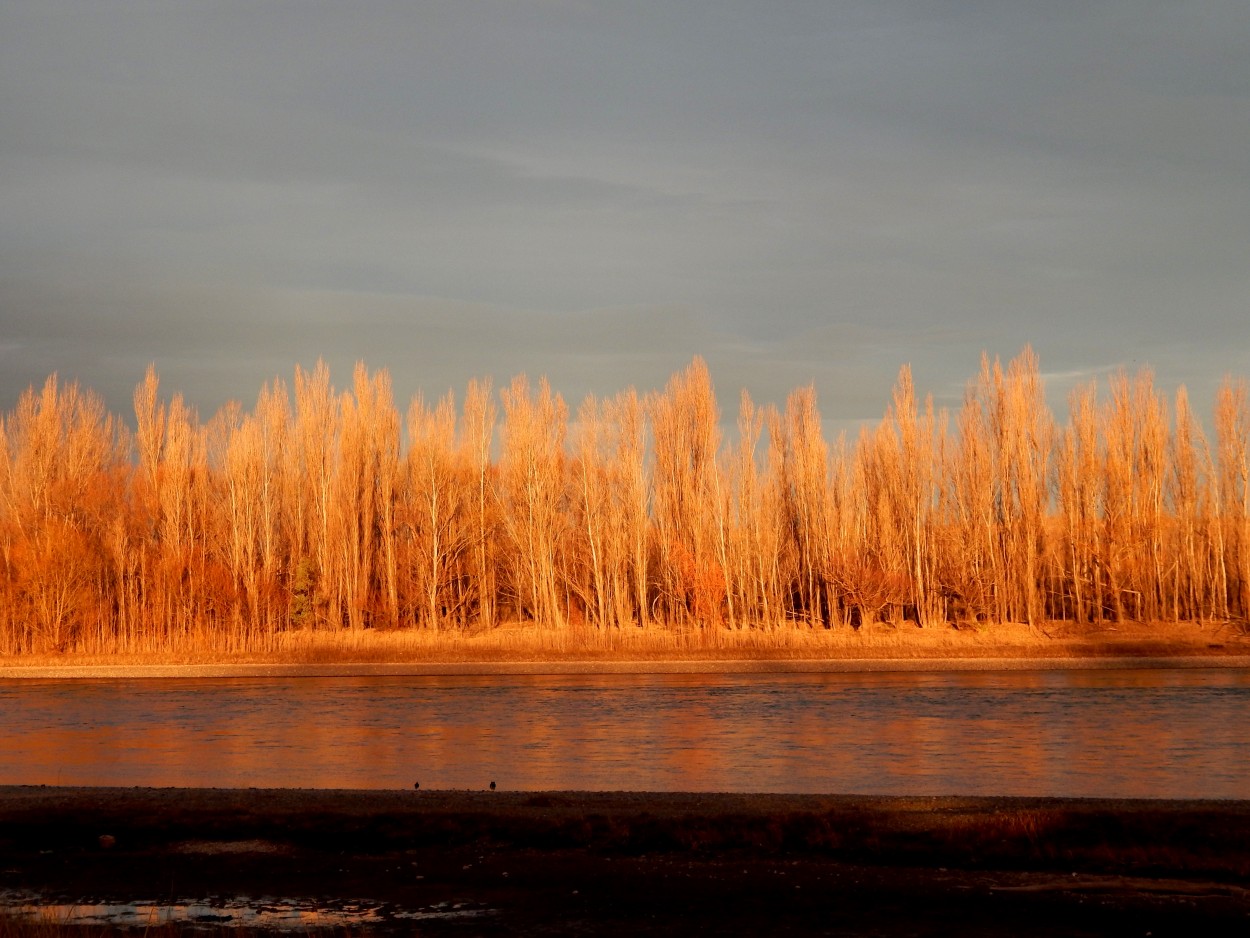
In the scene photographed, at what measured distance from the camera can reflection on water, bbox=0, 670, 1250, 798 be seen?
15.5 metres

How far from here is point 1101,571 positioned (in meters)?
44.7

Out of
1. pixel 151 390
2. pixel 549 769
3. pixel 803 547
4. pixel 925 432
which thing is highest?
pixel 151 390

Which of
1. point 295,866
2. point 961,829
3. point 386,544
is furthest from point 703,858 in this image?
point 386,544

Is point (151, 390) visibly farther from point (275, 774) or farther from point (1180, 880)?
point (1180, 880)

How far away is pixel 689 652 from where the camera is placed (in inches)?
1672

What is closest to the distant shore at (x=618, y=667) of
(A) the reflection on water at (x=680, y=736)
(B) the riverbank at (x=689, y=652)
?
(B) the riverbank at (x=689, y=652)

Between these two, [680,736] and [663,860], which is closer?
[663,860]

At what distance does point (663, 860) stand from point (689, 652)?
106 ft

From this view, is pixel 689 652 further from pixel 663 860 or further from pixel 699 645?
pixel 663 860

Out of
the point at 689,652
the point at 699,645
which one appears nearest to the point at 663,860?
the point at 689,652

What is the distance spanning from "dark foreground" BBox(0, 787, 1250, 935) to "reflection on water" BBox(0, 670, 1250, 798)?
2604mm

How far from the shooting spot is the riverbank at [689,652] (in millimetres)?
39875

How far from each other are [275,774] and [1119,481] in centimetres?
3640

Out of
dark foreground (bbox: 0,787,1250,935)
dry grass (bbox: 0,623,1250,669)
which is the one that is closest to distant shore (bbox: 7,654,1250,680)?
dry grass (bbox: 0,623,1250,669)
